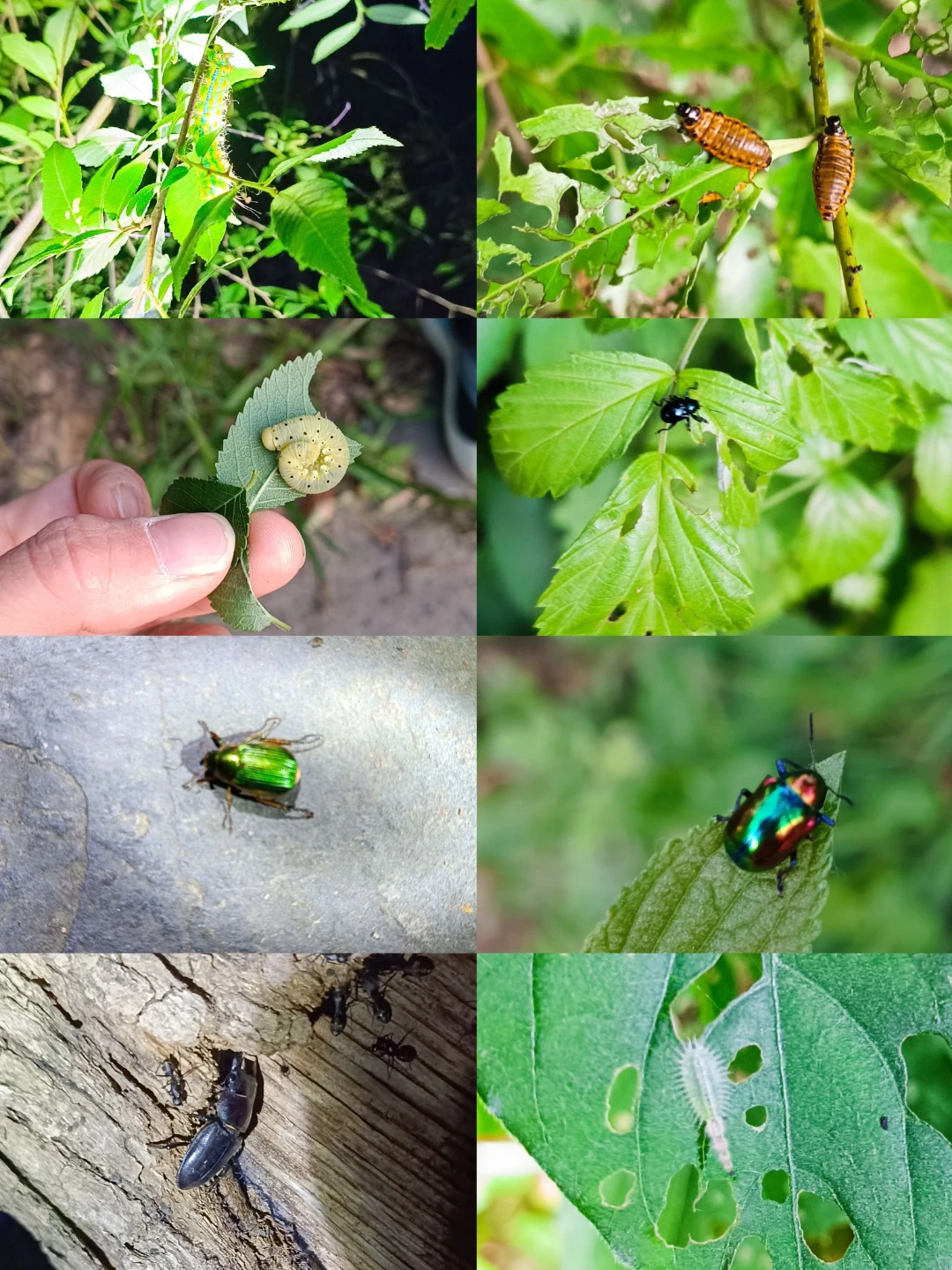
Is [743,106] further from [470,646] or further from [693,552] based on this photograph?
[470,646]

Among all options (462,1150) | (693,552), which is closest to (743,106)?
(693,552)

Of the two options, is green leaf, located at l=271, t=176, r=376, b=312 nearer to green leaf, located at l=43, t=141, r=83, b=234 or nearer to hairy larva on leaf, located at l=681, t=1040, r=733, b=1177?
green leaf, located at l=43, t=141, r=83, b=234

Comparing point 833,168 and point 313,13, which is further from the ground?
point 313,13

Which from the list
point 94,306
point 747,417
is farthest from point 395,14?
point 747,417

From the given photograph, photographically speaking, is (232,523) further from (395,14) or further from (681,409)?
(395,14)

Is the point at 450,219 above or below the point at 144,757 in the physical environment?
above

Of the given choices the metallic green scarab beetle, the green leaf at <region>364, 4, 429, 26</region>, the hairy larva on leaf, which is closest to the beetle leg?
the hairy larva on leaf

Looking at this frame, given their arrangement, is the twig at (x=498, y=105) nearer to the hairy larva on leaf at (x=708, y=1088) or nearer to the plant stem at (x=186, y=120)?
the plant stem at (x=186, y=120)
